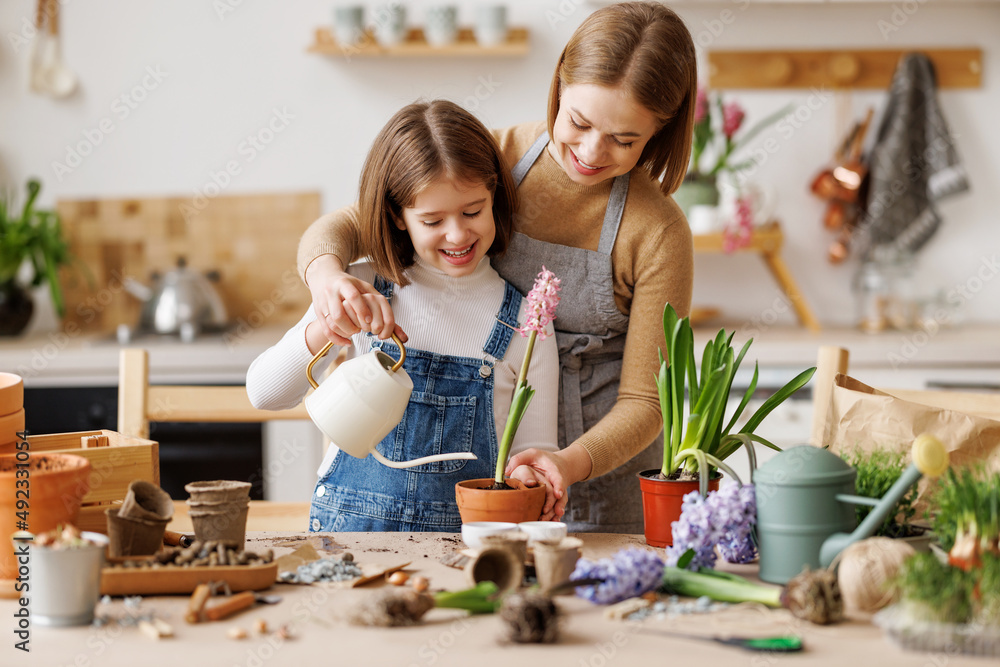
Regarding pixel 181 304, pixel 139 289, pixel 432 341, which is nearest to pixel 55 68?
pixel 139 289

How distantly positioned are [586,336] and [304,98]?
191 cm

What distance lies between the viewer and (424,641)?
0.84 m

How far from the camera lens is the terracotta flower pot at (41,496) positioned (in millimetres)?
938

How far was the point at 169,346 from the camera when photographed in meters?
2.69

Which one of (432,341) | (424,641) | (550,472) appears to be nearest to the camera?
(424,641)

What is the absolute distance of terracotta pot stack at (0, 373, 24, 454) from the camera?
1.06m

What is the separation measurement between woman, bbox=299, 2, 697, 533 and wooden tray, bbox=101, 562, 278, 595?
37 cm

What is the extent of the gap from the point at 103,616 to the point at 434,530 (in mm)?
523

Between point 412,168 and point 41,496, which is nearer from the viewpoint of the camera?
point 41,496

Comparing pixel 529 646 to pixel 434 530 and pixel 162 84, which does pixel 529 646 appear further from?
pixel 162 84

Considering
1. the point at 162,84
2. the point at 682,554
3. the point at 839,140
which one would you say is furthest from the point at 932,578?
the point at 162,84

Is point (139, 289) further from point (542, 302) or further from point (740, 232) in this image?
point (542, 302)

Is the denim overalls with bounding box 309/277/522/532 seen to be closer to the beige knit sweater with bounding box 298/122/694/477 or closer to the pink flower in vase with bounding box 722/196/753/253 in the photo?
the beige knit sweater with bounding box 298/122/694/477

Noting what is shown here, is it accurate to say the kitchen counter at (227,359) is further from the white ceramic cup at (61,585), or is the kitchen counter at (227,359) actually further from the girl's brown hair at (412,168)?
the white ceramic cup at (61,585)
